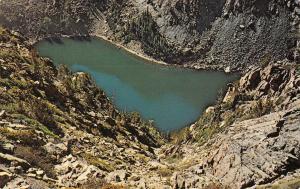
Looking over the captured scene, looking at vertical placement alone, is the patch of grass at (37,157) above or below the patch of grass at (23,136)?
below

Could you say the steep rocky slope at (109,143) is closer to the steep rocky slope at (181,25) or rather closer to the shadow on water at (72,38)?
the steep rocky slope at (181,25)

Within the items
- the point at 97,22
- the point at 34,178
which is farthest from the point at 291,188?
the point at 97,22

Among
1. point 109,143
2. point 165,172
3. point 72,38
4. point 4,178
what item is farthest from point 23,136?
point 72,38

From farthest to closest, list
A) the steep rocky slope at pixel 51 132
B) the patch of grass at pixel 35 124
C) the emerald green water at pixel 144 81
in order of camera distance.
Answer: the emerald green water at pixel 144 81 → the patch of grass at pixel 35 124 → the steep rocky slope at pixel 51 132

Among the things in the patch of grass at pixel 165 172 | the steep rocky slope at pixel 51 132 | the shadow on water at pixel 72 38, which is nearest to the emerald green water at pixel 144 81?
the shadow on water at pixel 72 38

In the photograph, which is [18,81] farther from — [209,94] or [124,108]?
[209,94]

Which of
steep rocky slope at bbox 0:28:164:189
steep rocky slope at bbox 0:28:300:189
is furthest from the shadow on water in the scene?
steep rocky slope at bbox 0:28:300:189

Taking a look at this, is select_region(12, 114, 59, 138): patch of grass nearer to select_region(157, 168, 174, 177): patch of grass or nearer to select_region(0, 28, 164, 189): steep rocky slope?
select_region(0, 28, 164, 189): steep rocky slope
